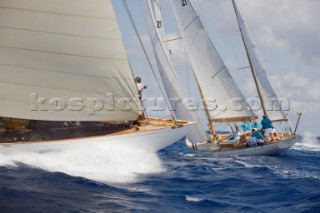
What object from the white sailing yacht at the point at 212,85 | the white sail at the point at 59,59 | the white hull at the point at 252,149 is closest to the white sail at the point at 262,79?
the white sailing yacht at the point at 212,85

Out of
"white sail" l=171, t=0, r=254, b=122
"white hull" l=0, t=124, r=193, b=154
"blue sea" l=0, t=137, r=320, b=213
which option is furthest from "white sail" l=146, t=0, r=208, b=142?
"white hull" l=0, t=124, r=193, b=154

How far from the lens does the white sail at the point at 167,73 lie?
75.3 ft

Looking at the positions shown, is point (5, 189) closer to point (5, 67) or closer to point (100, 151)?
point (100, 151)

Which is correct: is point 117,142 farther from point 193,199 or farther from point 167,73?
point 167,73

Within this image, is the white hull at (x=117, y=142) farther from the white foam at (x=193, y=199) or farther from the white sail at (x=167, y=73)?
the white sail at (x=167, y=73)

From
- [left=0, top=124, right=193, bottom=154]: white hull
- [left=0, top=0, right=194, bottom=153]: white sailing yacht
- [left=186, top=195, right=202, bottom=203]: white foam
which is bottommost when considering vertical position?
[left=186, top=195, right=202, bottom=203]: white foam

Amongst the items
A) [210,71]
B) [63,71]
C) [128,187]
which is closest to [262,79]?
[210,71]

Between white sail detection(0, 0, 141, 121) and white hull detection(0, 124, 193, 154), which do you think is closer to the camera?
white hull detection(0, 124, 193, 154)

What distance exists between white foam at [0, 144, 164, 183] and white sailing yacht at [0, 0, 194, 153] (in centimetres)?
27

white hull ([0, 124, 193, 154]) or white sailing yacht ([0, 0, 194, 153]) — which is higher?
white sailing yacht ([0, 0, 194, 153])

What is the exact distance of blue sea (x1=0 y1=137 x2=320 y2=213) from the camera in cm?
955

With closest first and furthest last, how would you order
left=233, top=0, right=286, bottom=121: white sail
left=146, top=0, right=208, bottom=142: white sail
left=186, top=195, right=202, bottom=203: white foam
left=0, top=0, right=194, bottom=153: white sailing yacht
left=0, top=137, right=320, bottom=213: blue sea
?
left=0, top=137, right=320, bottom=213: blue sea < left=186, top=195, right=202, bottom=203: white foam < left=0, top=0, right=194, bottom=153: white sailing yacht < left=146, top=0, right=208, bottom=142: white sail < left=233, top=0, right=286, bottom=121: white sail

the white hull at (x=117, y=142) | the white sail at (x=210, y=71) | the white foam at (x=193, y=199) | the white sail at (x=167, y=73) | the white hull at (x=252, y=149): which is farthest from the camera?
the white sail at (x=210, y=71)

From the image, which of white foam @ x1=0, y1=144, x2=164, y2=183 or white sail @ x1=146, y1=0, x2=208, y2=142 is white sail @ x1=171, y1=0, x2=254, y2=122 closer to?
white sail @ x1=146, y1=0, x2=208, y2=142
